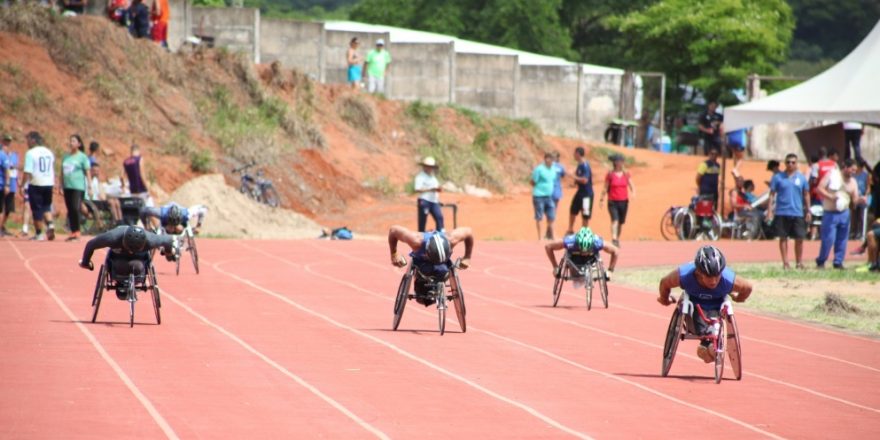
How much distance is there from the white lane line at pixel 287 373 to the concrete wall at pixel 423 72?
29.1m

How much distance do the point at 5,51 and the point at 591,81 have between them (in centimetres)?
2056

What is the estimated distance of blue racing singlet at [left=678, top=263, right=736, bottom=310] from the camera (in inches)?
491

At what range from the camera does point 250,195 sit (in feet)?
120

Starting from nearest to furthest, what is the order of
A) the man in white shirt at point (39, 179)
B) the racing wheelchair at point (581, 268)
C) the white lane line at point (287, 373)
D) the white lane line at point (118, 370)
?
the white lane line at point (118, 370), the white lane line at point (287, 373), the racing wheelchair at point (581, 268), the man in white shirt at point (39, 179)

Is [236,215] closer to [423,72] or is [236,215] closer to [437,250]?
[423,72]

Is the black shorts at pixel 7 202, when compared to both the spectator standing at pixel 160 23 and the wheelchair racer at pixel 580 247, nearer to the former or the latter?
the wheelchair racer at pixel 580 247

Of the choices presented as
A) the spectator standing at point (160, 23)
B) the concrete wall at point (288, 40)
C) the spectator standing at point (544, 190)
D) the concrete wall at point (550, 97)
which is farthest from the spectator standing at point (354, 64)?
the spectator standing at point (544, 190)

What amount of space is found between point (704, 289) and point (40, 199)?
1662 cm

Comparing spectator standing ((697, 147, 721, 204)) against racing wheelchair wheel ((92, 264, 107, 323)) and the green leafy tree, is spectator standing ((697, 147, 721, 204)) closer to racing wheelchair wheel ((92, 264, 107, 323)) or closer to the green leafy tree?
racing wheelchair wheel ((92, 264, 107, 323))

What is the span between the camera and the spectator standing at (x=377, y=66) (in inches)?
1768

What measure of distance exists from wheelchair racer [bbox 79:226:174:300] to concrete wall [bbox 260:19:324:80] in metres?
30.5

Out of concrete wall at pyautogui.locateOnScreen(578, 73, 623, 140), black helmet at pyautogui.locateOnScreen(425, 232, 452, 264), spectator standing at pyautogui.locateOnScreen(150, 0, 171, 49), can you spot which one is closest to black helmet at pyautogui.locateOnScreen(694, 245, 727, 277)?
black helmet at pyautogui.locateOnScreen(425, 232, 452, 264)

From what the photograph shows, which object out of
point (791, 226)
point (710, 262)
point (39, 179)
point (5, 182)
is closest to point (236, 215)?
point (5, 182)

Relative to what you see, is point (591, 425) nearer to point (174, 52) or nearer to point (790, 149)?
point (174, 52)
